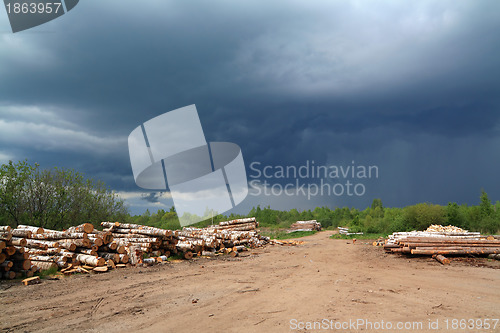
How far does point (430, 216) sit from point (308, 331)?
93.9 feet

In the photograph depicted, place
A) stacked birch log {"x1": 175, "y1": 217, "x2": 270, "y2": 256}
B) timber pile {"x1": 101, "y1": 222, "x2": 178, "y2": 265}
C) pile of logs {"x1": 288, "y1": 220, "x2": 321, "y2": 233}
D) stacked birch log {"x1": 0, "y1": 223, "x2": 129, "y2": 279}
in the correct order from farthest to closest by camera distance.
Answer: pile of logs {"x1": 288, "y1": 220, "x2": 321, "y2": 233} → stacked birch log {"x1": 175, "y1": 217, "x2": 270, "y2": 256} → timber pile {"x1": 101, "y1": 222, "x2": 178, "y2": 265} → stacked birch log {"x1": 0, "y1": 223, "x2": 129, "y2": 279}

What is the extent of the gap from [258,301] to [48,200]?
1941cm

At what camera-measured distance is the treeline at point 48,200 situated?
61.7 ft

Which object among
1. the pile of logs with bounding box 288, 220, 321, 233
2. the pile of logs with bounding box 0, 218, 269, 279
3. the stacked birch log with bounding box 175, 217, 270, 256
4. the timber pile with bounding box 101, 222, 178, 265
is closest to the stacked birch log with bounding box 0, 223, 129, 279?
the pile of logs with bounding box 0, 218, 269, 279

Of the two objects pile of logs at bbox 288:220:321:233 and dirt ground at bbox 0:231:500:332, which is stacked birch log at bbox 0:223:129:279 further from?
pile of logs at bbox 288:220:321:233

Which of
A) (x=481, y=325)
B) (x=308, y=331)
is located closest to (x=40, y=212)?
(x=308, y=331)

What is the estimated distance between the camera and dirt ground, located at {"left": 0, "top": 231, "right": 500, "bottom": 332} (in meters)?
5.13

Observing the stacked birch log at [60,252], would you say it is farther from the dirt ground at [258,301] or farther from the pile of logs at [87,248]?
the dirt ground at [258,301]

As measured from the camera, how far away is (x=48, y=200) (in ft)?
66.2

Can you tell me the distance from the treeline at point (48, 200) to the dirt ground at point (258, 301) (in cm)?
1248

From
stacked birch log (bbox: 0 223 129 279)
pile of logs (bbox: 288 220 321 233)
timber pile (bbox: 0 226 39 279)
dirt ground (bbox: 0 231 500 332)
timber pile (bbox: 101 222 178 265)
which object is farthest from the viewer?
pile of logs (bbox: 288 220 321 233)

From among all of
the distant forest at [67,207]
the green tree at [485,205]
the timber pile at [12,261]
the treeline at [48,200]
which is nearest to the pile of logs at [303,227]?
the distant forest at [67,207]

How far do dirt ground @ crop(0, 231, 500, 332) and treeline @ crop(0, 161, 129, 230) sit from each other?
41.0 ft

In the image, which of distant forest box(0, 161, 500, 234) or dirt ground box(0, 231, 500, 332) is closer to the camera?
dirt ground box(0, 231, 500, 332)
